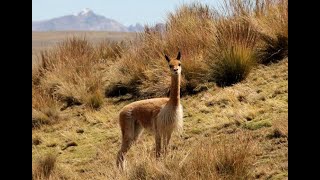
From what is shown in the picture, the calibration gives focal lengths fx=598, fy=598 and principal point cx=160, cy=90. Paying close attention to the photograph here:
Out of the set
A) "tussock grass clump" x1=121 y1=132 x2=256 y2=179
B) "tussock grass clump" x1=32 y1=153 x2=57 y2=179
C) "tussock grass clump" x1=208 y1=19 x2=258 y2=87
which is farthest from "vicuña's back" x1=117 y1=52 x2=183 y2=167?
"tussock grass clump" x1=208 y1=19 x2=258 y2=87

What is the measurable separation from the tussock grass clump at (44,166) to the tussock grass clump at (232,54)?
341cm

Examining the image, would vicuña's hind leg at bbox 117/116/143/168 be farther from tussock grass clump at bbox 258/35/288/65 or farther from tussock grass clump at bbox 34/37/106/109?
tussock grass clump at bbox 34/37/106/109

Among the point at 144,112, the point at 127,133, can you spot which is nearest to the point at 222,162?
the point at 144,112

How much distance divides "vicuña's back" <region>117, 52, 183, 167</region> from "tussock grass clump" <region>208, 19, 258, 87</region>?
2.88m

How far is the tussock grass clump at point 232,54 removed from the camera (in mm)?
9812

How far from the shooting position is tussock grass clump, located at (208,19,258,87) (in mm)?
9812

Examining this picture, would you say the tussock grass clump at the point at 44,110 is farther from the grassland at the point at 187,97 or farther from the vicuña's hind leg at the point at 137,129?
the vicuña's hind leg at the point at 137,129

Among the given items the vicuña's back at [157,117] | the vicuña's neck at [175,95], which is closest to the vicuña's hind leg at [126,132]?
the vicuña's back at [157,117]

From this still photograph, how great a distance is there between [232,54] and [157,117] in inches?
138

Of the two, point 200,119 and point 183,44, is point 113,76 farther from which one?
point 200,119

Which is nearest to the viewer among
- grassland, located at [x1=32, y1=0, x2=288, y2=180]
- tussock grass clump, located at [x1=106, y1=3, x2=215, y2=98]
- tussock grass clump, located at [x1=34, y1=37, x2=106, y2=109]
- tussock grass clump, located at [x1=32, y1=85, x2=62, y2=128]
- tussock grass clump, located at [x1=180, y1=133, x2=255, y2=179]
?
tussock grass clump, located at [x1=180, y1=133, x2=255, y2=179]

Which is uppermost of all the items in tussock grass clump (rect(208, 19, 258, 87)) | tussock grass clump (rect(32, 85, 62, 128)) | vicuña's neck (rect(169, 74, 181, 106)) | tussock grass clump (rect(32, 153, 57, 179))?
tussock grass clump (rect(208, 19, 258, 87))
